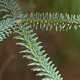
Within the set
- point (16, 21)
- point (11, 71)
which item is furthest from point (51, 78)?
point (11, 71)

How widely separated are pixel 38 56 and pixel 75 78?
1.43 m

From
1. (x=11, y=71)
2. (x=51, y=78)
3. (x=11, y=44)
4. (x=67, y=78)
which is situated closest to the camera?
(x=51, y=78)

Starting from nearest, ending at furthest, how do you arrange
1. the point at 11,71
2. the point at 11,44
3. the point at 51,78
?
the point at 51,78 < the point at 11,44 < the point at 11,71

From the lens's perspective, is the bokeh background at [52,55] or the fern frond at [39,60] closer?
the fern frond at [39,60]

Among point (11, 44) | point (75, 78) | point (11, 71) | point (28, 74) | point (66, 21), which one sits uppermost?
point (11, 44)

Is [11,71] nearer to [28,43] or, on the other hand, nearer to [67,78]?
[67,78]

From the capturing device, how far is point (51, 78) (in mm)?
Answer: 302

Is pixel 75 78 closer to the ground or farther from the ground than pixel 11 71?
closer to the ground

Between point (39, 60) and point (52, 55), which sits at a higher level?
point (52, 55)

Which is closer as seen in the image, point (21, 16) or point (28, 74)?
point (21, 16)

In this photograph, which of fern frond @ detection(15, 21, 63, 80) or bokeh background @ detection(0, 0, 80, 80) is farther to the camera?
bokeh background @ detection(0, 0, 80, 80)

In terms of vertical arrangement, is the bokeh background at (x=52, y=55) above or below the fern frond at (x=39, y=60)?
above

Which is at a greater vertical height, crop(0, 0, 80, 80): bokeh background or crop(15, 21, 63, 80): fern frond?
crop(0, 0, 80, 80): bokeh background

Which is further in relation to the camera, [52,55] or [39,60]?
[52,55]
